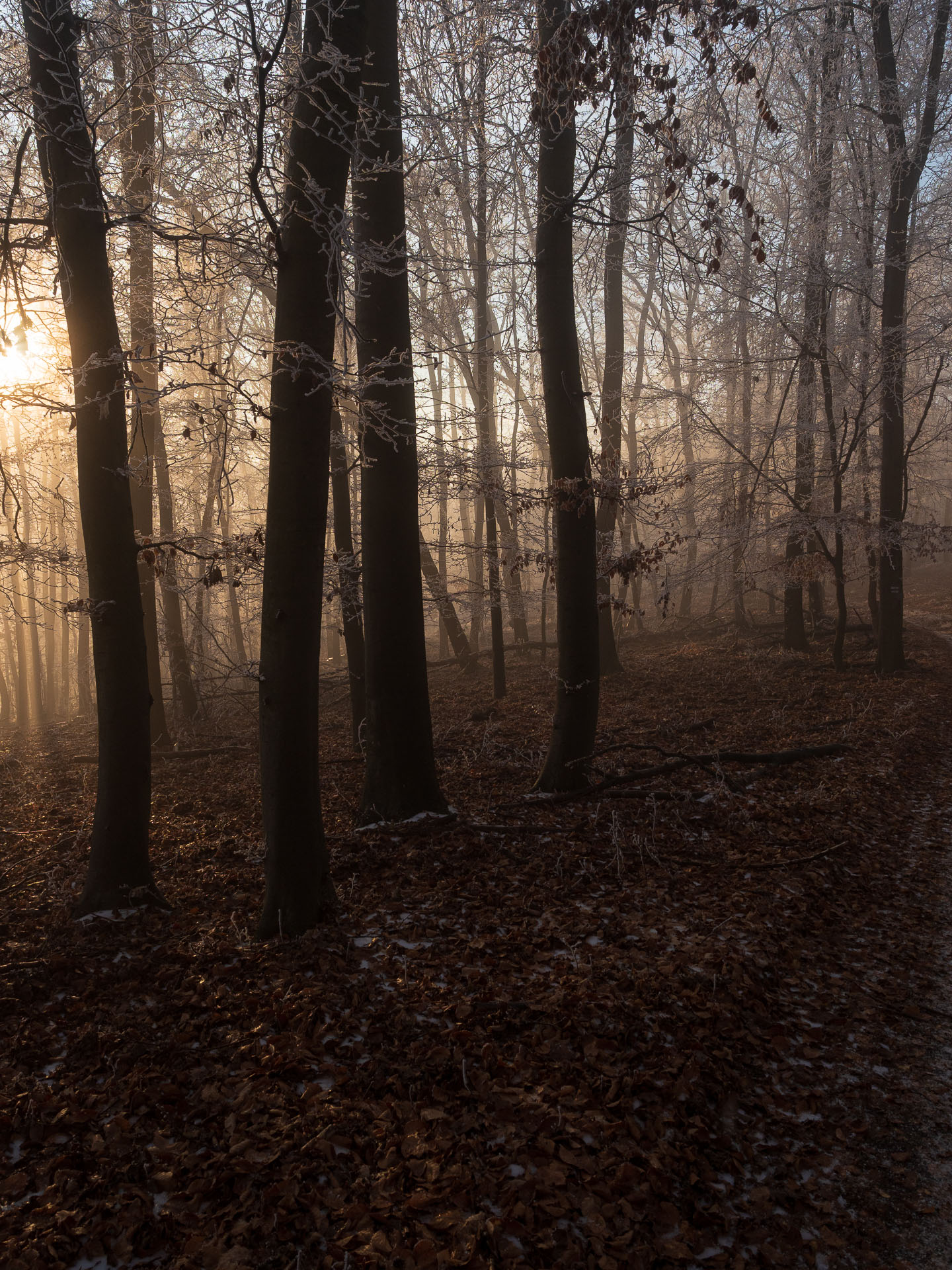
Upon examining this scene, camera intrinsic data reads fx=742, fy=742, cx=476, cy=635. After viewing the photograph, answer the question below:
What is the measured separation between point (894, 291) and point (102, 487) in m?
13.3

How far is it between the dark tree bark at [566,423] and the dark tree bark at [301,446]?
9.27 feet

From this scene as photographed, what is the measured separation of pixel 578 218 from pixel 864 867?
6064 mm

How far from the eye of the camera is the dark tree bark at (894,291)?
12.1m

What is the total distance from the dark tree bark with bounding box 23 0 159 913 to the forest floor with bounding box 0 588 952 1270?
1.78 ft

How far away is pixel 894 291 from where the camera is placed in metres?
12.7

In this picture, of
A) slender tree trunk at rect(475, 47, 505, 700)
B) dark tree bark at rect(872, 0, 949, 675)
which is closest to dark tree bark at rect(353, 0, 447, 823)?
slender tree trunk at rect(475, 47, 505, 700)

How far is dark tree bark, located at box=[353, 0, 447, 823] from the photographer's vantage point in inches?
252

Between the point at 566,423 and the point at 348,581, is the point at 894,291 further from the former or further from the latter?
the point at 348,581

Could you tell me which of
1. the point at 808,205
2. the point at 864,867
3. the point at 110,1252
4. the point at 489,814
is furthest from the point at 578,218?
the point at 808,205

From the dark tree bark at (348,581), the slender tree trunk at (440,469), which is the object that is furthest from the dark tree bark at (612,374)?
the dark tree bark at (348,581)

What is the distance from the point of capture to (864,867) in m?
5.84

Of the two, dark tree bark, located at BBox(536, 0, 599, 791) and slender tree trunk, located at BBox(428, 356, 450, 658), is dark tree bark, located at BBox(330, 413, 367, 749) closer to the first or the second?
slender tree trunk, located at BBox(428, 356, 450, 658)

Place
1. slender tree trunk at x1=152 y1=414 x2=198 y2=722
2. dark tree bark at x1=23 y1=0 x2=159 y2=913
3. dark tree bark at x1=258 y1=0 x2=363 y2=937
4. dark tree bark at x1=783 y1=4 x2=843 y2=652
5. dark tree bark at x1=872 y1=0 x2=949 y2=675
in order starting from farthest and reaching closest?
slender tree trunk at x1=152 y1=414 x2=198 y2=722
dark tree bark at x1=783 y1=4 x2=843 y2=652
dark tree bark at x1=872 y1=0 x2=949 y2=675
dark tree bark at x1=23 y1=0 x2=159 y2=913
dark tree bark at x1=258 y1=0 x2=363 y2=937

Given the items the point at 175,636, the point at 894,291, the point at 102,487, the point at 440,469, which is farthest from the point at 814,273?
the point at 175,636
